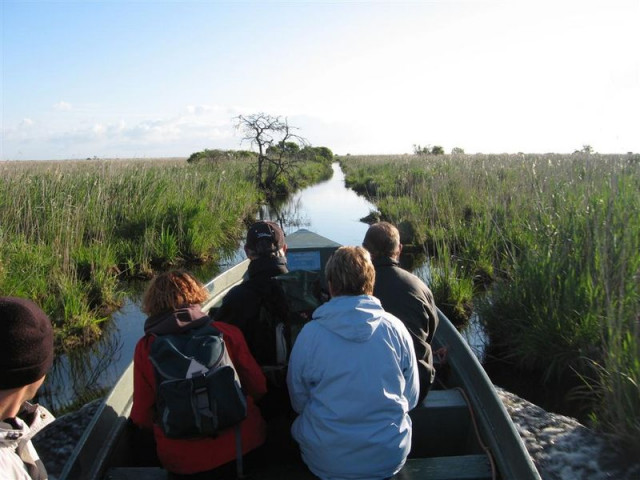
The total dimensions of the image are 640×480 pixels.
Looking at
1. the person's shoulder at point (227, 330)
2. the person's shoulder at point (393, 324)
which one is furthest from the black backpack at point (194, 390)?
the person's shoulder at point (393, 324)

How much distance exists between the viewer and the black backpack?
2203mm

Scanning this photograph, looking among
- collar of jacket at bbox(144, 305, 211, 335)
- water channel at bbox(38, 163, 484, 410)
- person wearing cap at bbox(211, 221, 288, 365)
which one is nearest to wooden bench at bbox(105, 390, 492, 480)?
person wearing cap at bbox(211, 221, 288, 365)

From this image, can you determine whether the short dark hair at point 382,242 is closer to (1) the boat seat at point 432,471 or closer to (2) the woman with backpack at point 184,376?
(2) the woman with backpack at point 184,376

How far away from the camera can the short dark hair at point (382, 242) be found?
318cm

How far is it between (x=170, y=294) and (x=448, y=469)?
5.32 ft

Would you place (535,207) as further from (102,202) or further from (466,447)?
(102,202)

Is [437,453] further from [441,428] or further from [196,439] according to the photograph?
[196,439]

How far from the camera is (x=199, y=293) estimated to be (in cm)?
252

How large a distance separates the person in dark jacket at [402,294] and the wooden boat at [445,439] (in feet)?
0.95

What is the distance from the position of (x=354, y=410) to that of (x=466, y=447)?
4.13 ft

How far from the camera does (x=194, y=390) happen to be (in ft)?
7.28

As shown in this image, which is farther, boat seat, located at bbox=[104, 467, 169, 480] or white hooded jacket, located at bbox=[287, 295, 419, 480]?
boat seat, located at bbox=[104, 467, 169, 480]

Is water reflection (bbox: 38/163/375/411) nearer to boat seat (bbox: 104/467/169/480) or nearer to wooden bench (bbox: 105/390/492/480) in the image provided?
boat seat (bbox: 104/467/169/480)

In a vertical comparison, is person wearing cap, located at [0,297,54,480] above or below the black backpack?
above
